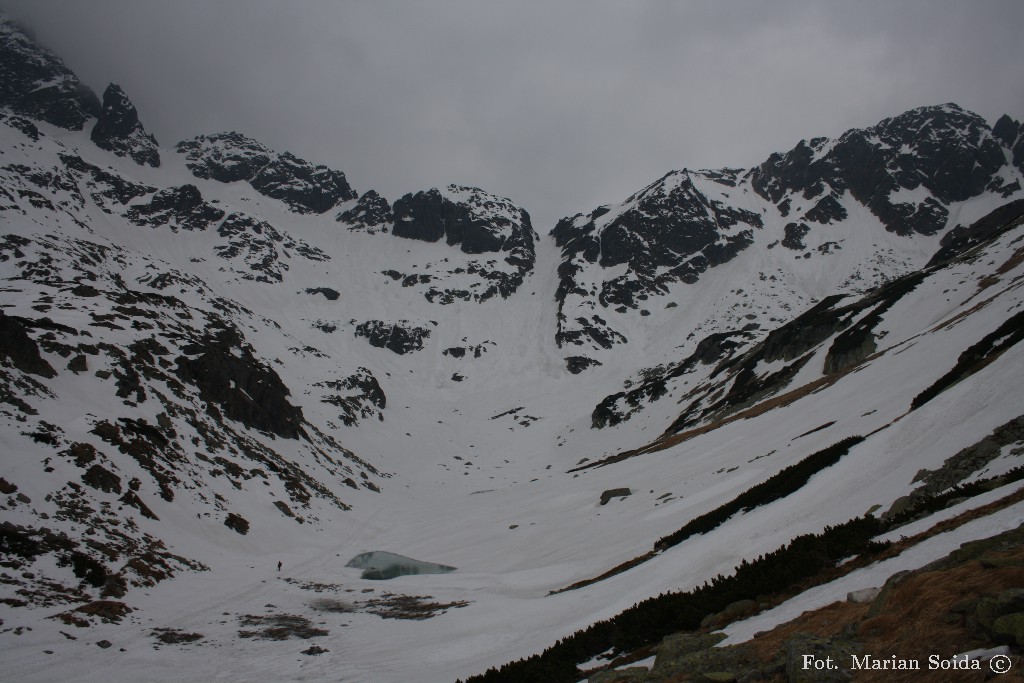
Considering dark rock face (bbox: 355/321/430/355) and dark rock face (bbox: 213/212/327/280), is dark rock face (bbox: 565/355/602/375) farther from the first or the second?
dark rock face (bbox: 213/212/327/280)

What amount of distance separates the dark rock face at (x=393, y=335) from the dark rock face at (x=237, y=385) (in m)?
85.3

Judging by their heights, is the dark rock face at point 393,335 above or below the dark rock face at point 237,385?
above

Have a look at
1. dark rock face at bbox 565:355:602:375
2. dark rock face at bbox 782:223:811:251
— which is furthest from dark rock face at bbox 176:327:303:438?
dark rock face at bbox 782:223:811:251

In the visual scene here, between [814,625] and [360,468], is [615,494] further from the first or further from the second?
[360,468]

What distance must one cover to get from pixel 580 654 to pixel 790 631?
541 cm

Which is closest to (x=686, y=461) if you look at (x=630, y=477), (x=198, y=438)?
(x=630, y=477)

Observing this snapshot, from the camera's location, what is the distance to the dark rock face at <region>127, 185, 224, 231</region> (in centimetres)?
18038

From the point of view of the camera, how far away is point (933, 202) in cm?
19900

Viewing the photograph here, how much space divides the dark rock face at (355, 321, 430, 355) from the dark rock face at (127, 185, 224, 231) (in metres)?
76.2

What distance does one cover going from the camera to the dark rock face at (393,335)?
164 metres

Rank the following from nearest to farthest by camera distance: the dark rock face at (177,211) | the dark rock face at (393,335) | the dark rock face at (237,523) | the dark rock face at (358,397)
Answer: the dark rock face at (237,523)
the dark rock face at (358,397)
the dark rock face at (393,335)
the dark rock face at (177,211)

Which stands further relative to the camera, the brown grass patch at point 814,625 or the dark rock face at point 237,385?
the dark rock face at point 237,385

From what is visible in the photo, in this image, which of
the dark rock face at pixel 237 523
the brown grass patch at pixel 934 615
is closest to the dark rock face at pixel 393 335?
the dark rock face at pixel 237 523

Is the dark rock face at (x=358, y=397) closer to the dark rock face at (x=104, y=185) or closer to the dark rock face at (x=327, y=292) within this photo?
the dark rock face at (x=327, y=292)
